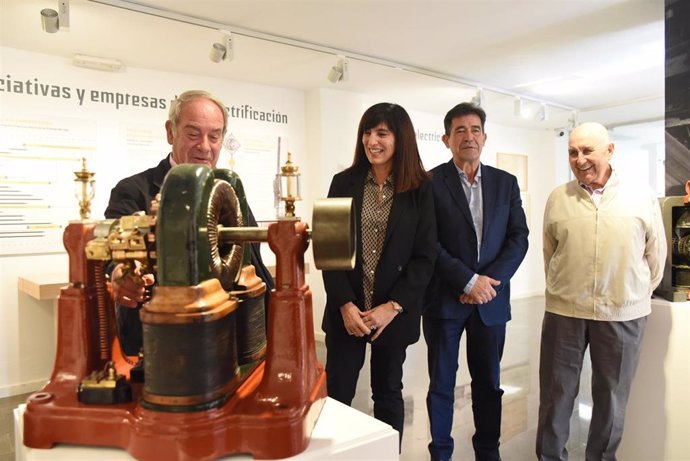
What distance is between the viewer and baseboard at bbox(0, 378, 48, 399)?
411 cm

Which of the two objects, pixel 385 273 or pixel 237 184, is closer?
pixel 237 184

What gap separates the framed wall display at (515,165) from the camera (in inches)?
317

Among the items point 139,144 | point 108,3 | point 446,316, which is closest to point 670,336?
point 446,316

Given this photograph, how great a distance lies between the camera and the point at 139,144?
4707mm

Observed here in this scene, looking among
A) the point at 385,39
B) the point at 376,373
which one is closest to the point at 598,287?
the point at 376,373

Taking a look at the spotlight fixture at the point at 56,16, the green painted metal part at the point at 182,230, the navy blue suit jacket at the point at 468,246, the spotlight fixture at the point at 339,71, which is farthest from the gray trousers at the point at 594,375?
the spotlight fixture at the point at 56,16

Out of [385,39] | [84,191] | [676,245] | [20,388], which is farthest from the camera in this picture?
[385,39]

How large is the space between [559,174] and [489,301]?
22.8 ft

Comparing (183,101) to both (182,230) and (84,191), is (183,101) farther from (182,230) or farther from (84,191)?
(182,230)

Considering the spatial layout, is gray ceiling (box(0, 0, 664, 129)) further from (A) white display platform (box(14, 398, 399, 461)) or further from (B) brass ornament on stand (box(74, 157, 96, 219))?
(A) white display platform (box(14, 398, 399, 461))

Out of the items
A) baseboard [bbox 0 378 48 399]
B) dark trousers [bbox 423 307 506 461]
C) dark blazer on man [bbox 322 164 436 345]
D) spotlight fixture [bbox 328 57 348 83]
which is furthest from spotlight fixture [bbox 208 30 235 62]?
baseboard [bbox 0 378 48 399]

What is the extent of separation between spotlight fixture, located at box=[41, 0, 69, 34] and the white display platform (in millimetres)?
2964

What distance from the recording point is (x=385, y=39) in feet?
14.0

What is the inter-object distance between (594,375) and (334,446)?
194cm
